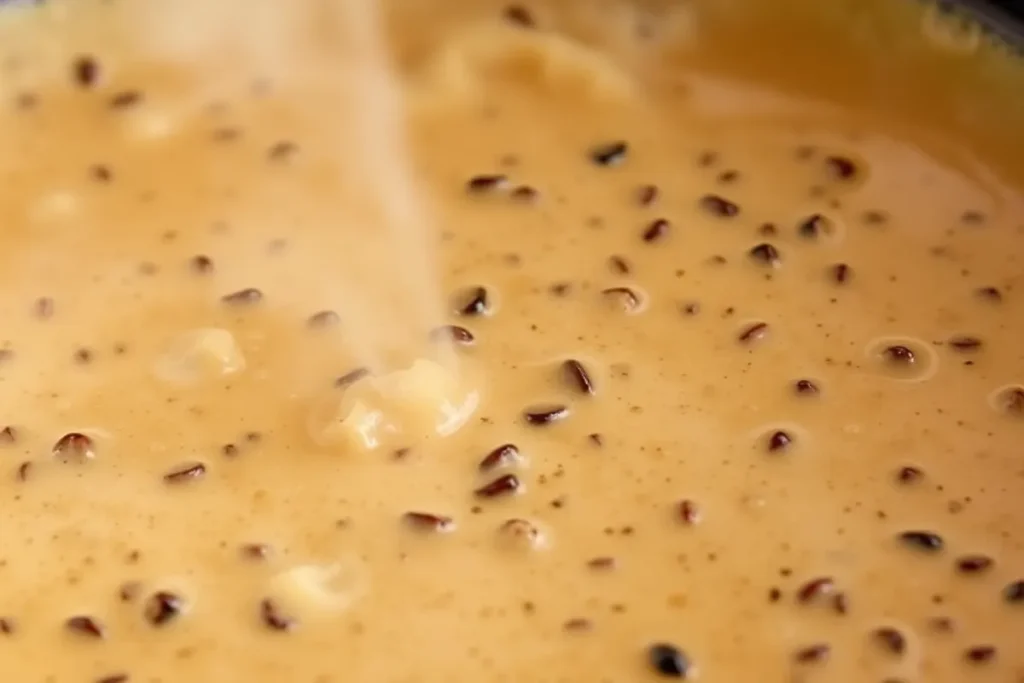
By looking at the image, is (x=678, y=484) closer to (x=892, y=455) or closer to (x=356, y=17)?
(x=892, y=455)

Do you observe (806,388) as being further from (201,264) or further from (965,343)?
(201,264)

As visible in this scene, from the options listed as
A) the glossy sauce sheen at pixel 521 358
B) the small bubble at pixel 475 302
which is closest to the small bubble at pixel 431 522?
the glossy sauce sheen at pixel 521 358

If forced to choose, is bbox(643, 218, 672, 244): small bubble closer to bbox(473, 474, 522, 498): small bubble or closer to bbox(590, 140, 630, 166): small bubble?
bbox(590, 140, 630, 166): small bubble

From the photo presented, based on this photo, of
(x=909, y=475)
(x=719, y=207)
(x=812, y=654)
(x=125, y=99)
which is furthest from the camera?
(x=125, y=99)

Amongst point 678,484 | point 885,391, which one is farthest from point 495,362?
point 885,391

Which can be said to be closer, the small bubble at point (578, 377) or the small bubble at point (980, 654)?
the small bubble at point (980, 654)

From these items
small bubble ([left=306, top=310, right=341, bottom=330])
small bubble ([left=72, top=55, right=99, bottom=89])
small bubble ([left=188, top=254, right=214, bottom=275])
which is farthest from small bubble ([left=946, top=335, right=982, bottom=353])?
small bubble ([left=72, top=55, right=99, bottom=89])

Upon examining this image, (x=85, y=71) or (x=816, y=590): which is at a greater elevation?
(x=85, y=71)

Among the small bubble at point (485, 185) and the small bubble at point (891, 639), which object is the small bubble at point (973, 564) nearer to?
the small bubble at point (891, 639)

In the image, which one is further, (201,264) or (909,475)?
(201,264)

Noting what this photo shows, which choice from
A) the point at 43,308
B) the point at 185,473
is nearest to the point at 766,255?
the point at 185,473
